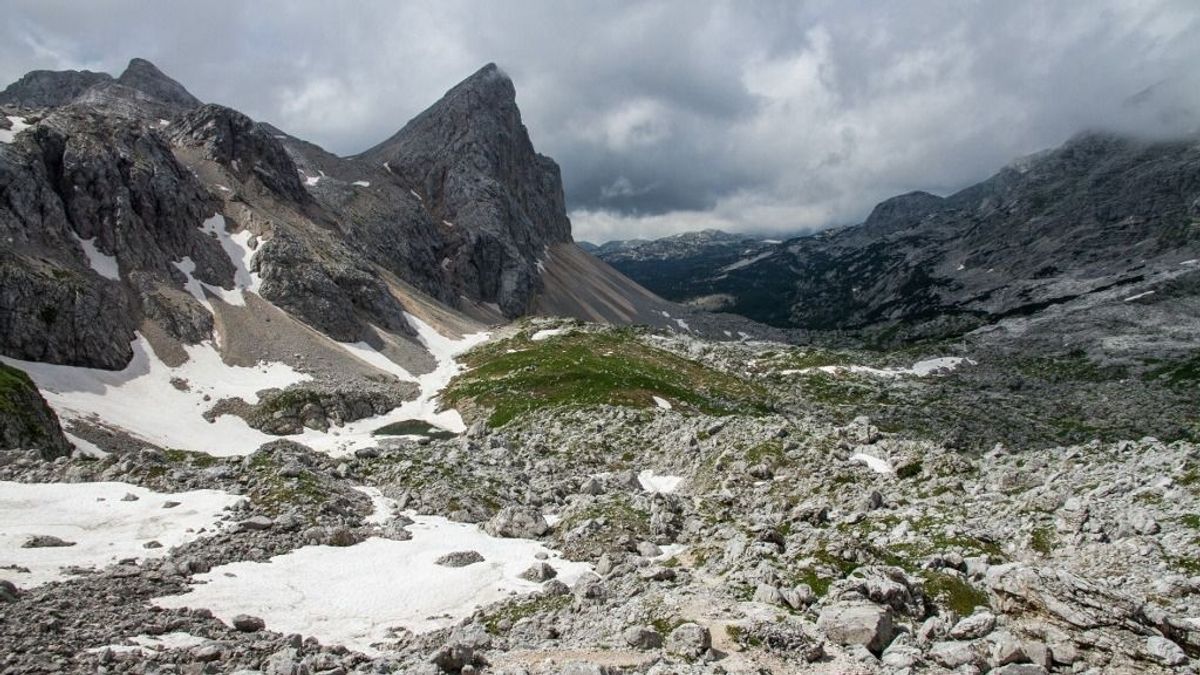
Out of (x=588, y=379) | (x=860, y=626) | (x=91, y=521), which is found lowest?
(x=860, y=626)

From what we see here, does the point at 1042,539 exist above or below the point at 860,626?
below

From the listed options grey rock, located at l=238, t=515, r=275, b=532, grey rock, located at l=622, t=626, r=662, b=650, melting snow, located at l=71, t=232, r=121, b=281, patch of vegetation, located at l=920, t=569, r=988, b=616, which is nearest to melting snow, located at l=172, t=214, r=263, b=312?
melting snow, located at l=71, t=232, r=121, b=281

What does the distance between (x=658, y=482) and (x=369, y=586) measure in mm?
25137

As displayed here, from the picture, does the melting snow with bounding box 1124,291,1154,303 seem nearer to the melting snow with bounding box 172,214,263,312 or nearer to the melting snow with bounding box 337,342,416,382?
the melting snow with bounding box 337,342,416,382

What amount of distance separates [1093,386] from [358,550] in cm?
10812

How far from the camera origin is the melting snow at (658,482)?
4562 cm

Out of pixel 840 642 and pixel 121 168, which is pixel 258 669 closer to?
pixel 840 642

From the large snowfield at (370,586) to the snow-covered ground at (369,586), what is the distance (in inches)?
1.2

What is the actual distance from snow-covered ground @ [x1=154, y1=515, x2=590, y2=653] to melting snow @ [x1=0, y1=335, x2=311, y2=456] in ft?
146

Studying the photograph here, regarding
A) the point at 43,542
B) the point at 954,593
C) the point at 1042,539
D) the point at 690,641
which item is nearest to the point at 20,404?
the point at 43,542

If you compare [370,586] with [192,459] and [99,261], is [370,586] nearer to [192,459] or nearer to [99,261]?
[192,459]

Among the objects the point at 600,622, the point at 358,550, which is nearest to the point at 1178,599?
the point at 600,622

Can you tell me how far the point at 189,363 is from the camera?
82.7 metres

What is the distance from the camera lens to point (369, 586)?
25.1m
